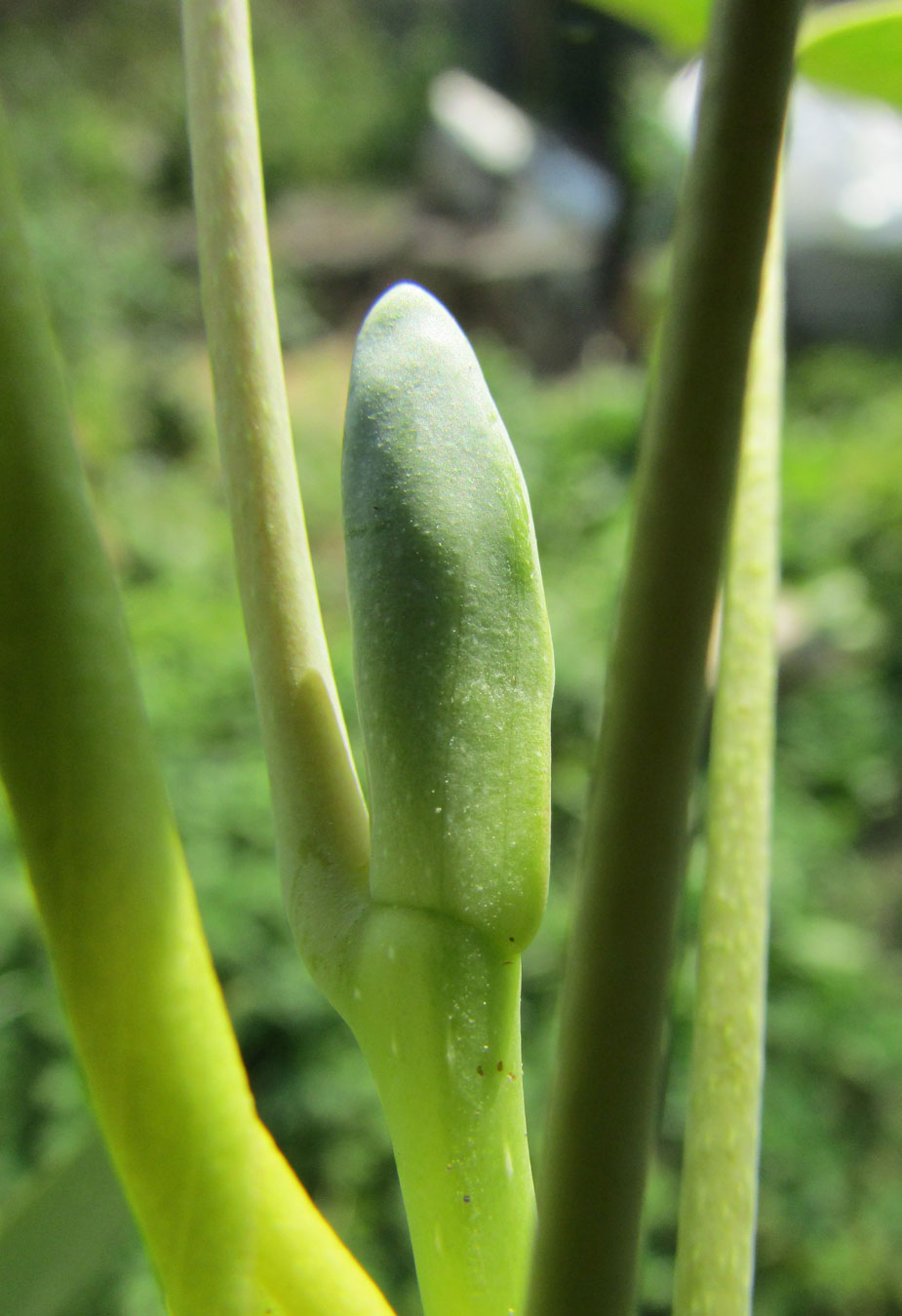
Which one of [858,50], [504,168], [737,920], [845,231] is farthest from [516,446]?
[737,920]

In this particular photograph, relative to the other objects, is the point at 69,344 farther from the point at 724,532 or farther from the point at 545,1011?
the point at 724,532

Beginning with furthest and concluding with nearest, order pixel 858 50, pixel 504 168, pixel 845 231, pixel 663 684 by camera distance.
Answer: pixel 504 168
pixel 845 231
pixel 858 50
pixel 663 684

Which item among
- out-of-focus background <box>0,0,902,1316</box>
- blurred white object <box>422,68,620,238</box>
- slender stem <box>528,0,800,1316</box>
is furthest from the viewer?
blurred white object <box>422,68,620,238</box>

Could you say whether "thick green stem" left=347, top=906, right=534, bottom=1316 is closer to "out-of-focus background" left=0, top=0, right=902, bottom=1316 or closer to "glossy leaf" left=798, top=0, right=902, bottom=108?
"out-of-focus background" left=0, top=0, right=902, bottom=1316

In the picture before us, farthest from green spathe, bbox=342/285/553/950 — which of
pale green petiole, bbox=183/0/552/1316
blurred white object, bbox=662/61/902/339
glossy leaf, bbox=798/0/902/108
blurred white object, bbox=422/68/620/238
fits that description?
blurred white object, bbox=422/68/620/238

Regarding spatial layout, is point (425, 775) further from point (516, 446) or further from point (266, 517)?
point (516, 446)

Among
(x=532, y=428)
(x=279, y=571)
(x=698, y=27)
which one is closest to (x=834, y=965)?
(x=698, y=27)
